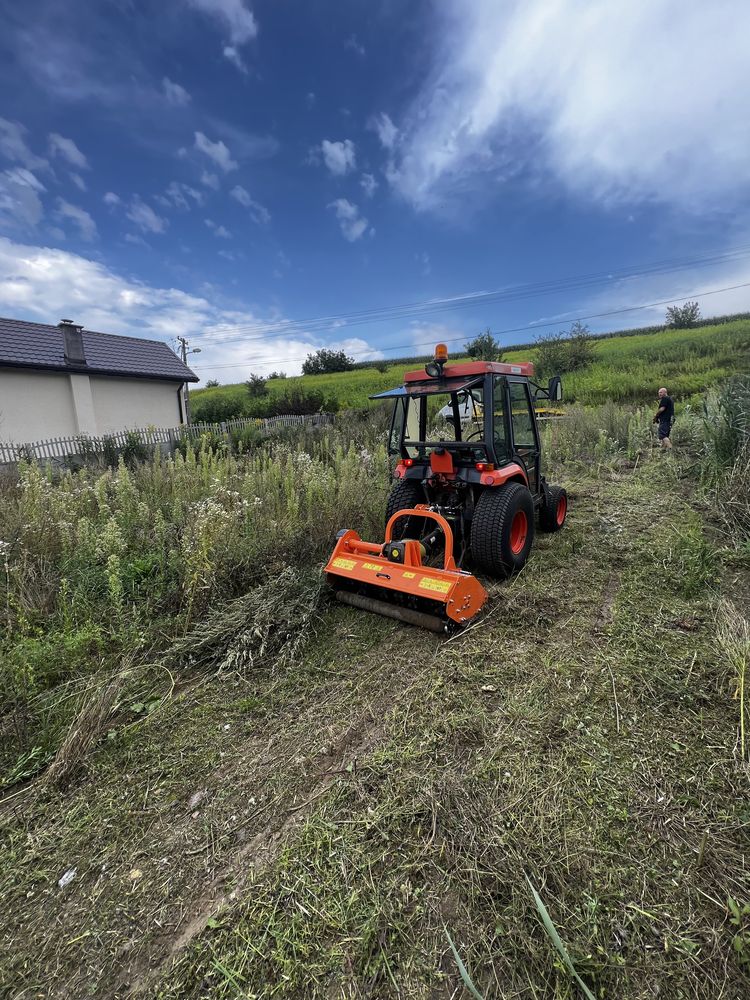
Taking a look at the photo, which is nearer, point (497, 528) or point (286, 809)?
point (286, 809)

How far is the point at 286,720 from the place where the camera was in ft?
8.56

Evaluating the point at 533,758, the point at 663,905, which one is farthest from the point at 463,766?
the point at 663,905

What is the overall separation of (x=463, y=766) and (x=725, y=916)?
103cm

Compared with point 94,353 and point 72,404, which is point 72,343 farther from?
point 72,404

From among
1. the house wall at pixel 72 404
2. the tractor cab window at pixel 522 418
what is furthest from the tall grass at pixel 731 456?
the house wall at pixel 72 404

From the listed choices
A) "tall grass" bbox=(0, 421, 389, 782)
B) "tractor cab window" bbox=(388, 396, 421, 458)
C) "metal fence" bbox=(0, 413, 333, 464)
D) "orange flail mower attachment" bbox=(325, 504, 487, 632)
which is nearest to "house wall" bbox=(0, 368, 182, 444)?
"metal fence" bbox=(0, 413, 333, 464)

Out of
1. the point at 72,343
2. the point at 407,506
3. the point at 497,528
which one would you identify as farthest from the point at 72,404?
the point at 497,528

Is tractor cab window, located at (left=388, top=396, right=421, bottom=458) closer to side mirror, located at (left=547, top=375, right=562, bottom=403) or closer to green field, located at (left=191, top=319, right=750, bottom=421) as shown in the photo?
side mirror, located at (left=547, top=375, right=562, bottom=403)

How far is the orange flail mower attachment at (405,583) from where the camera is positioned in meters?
3.28

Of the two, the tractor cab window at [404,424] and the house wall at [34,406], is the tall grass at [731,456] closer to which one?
the tractor cab window at [404,424]

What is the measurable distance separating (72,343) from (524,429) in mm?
16502

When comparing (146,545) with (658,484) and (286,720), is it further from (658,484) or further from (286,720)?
(658,484)

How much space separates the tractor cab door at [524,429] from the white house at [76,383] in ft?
37.4

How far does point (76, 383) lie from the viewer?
15164 millimetres
